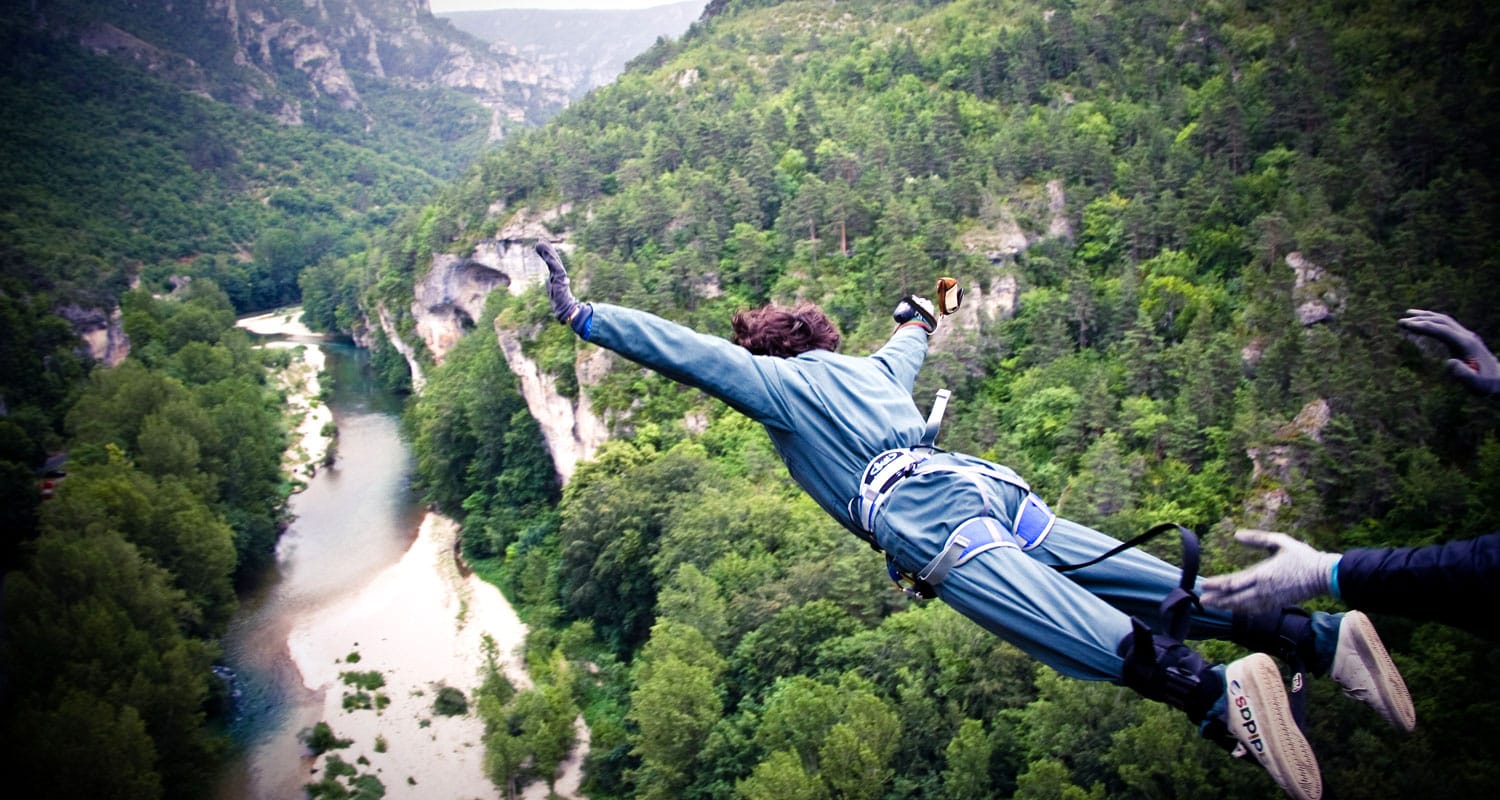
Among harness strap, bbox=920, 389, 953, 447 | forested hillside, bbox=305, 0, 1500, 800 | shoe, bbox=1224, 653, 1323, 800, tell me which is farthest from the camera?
forested hillside, bbox=305, 0, 1500, 800

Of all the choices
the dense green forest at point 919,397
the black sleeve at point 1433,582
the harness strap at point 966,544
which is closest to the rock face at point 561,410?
the dense green forest at point 919,397

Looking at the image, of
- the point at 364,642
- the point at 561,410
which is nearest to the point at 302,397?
the point at 561,410

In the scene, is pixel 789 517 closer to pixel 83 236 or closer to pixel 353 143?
pixel 83 236

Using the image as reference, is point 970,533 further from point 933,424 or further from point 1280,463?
point 1280,463

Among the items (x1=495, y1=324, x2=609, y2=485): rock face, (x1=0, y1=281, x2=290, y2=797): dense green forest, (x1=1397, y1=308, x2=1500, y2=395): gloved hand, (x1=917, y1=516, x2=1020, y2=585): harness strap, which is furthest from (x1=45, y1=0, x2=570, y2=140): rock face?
(x1=1397, y1=308, x2=1500, y2=395): gloved hand

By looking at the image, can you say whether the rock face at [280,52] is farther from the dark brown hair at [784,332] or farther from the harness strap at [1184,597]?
the harness strap at [1184,597]

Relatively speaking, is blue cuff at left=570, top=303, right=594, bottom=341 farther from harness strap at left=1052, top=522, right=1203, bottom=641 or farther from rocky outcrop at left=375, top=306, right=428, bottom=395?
rocky outcrop at left=375, top=306, right=428, bottom=395
